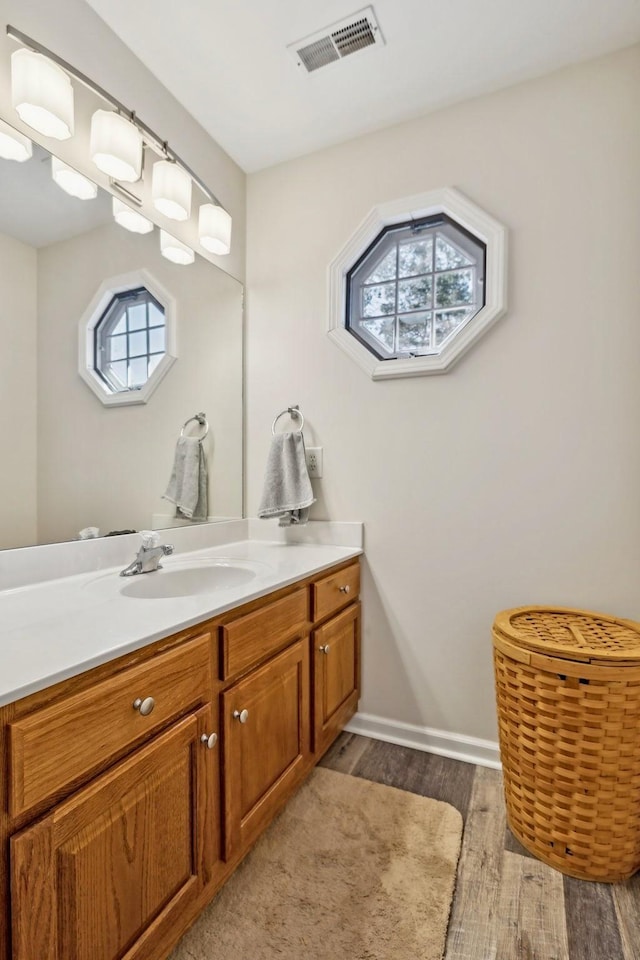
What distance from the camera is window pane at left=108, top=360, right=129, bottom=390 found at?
1.47 meters

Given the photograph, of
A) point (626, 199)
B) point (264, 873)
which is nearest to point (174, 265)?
point (626, 199)

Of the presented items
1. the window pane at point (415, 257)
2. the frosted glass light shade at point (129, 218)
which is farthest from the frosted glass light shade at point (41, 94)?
the window pane at point (415, 257)

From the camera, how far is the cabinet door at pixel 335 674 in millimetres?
1515

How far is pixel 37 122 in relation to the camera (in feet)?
3.93

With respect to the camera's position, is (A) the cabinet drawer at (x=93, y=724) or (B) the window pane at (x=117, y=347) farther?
(B) the window pane at (x=117, y=347)

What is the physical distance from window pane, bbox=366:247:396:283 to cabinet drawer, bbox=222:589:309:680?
133 cm

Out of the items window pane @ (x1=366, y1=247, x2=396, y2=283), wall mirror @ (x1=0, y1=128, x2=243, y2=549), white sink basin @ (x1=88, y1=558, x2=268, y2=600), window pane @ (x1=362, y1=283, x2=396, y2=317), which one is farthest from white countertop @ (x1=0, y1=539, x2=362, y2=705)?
window pane @ (x1=366, y1=247, x2=396, y2=283)

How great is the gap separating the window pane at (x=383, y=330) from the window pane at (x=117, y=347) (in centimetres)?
97

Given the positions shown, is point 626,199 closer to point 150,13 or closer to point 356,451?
point 356,451

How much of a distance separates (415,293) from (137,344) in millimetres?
1103

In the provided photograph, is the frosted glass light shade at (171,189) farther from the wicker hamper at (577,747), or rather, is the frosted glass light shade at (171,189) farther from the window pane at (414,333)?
the wicker hamper at (577,747)

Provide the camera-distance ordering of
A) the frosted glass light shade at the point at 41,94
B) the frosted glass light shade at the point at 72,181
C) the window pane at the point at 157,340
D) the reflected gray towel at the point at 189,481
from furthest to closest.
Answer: the reflected gray towel at the point at 189,481
the window pane at the point at 157,340
the frosted glass light shade at the point at 72,181
the frosted glass light shade at the point at 41,94

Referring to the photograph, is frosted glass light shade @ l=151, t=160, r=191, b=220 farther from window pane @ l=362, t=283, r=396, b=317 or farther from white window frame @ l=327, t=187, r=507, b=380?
window pane @ l=362, t=283, r=396, b=317

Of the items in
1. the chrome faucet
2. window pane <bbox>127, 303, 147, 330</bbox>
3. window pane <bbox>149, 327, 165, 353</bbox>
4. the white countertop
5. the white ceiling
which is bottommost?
the white countertop
